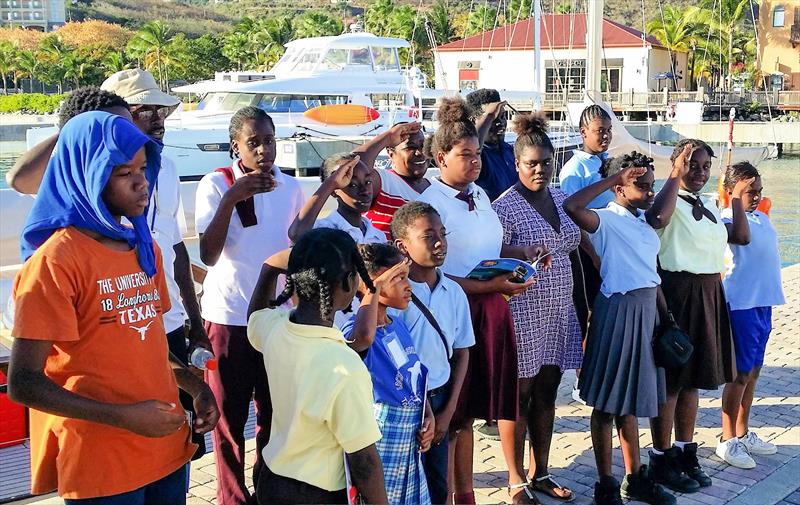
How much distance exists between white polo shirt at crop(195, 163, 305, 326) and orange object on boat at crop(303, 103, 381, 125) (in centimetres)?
1457

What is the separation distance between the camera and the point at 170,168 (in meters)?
3.99

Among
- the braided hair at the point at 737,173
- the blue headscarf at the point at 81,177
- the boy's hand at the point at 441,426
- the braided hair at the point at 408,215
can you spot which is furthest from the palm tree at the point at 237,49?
the blue headscarf at the point at 81,177

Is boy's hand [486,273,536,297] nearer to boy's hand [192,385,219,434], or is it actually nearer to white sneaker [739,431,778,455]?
boy's hand [192,385,219,434]

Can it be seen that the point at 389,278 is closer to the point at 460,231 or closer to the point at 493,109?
the point at 460,231

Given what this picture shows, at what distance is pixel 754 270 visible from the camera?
540 centimetres

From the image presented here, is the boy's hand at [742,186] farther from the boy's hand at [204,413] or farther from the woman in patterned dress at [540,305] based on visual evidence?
the boy's hand at [204,413]

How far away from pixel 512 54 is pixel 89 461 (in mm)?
46053

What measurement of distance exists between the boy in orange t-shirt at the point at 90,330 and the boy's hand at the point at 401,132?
2.00 metres

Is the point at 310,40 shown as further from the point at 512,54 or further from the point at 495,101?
the point at 512,54

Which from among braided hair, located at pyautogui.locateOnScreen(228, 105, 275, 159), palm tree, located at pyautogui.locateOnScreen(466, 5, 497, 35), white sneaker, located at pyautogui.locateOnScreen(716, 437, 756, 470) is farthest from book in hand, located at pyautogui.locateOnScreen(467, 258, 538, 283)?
palm tree, located at pyautogui.locateOnScreen(466, 5, 497, 35)

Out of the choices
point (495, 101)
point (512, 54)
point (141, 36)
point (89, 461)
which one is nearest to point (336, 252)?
point (89, 461)

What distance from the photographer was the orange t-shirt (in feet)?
7.73

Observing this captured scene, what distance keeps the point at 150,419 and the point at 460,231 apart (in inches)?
81.6

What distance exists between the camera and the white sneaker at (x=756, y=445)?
5.38 m
